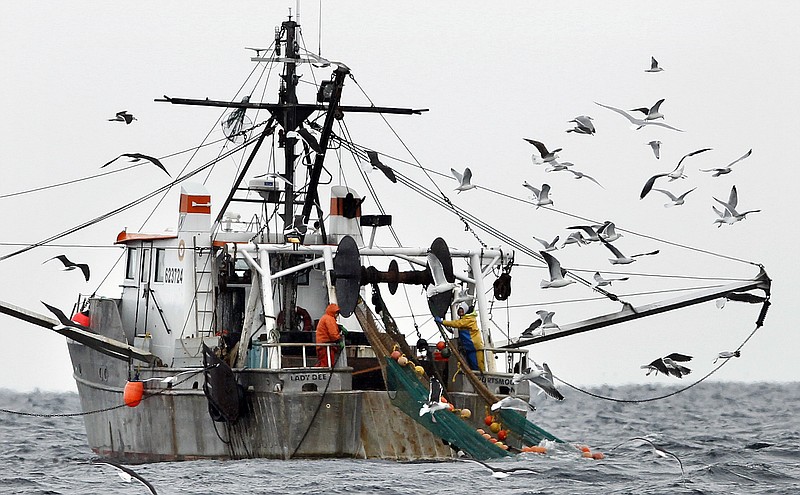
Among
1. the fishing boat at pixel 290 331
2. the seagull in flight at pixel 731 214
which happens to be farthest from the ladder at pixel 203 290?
the seagull in flight at pixel 731 214

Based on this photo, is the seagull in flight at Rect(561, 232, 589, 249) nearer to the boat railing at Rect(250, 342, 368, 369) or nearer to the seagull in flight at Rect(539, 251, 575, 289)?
the seagull in flight at Rect(539, 251, 575, 289)

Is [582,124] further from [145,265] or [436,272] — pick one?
[145,265]

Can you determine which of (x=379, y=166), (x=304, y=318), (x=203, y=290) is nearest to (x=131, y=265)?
(x=203, y=290)

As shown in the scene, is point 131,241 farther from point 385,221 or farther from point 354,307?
point 354,307

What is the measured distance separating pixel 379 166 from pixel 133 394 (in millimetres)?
6756

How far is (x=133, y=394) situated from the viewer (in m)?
31.6

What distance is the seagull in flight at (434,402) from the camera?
2742 centimetres

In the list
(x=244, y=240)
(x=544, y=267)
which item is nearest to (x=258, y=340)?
(x=244, y=240)

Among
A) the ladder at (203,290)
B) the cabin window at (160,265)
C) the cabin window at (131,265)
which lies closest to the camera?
the ladder at (203,290)

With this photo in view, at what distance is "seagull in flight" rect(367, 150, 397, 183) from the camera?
33062mm

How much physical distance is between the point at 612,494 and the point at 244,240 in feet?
38.5

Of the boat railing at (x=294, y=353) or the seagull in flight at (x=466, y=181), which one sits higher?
the seagull in flight at (x=466, y=181)

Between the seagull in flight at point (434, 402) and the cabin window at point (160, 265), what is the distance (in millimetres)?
8293

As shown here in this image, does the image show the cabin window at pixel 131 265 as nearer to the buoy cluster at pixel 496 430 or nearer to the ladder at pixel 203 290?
the ladder at pixel 203 290
